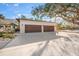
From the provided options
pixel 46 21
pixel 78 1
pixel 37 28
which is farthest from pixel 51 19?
pixel 78 1

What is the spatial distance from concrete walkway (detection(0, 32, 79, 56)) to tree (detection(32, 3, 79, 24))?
171 millimetres

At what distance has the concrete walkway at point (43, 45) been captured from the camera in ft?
4.76

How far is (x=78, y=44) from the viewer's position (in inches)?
57.4

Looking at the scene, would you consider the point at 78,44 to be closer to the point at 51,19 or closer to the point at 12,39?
the point at 51,19

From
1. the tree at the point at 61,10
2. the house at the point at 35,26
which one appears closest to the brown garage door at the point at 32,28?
the house at the point at 35,26

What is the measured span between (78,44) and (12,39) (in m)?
0.63

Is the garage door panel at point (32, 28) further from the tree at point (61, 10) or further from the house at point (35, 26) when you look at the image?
the tree at point (61, 10)

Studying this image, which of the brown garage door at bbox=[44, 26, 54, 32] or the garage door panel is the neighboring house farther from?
the brown garage door at bbox=[44, 26, 54, 32]

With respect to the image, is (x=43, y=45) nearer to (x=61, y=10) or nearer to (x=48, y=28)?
(x=48, y=28)

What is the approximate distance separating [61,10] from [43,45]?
1.26 feet

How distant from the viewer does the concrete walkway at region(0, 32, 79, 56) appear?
4.76 ft

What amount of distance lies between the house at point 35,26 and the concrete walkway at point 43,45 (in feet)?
0.13

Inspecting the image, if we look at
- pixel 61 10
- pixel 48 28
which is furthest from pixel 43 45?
pixel 61 10

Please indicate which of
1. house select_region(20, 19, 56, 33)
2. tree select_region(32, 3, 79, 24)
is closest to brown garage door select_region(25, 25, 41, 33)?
house select_region(20, 19, 56, 33)
